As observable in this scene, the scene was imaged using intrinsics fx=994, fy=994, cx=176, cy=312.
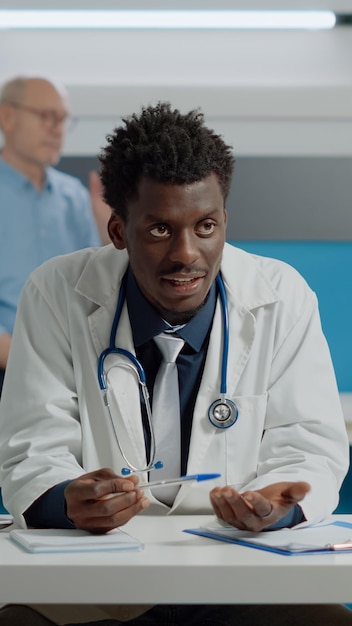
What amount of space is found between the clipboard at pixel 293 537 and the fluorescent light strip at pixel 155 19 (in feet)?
7.27

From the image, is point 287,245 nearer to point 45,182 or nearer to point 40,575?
point 45,182

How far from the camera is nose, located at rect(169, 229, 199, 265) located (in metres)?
1.65

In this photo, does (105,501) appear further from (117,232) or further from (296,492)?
(117,232)

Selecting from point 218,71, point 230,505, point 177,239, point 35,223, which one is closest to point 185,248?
point 177,239

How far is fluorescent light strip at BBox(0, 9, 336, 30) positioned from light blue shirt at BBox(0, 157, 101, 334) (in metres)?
0.49

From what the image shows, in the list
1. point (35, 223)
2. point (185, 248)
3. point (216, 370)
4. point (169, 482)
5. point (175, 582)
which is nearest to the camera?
point (175, 582)

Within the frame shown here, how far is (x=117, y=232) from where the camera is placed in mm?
1851

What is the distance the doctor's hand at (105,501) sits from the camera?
4.49 ft

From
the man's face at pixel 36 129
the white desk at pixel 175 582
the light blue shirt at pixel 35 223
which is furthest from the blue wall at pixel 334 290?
the white desk at pixel 175 582

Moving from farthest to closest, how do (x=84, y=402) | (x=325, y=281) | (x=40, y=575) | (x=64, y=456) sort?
(x=325, y=281) → (x=84, y=402) → (x=64, y=456) → (x=40, y=575)

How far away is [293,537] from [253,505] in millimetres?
76

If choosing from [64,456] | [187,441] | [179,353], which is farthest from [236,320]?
[64,456]

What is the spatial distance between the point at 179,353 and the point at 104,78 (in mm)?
1784

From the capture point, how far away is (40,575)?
1159 mm
